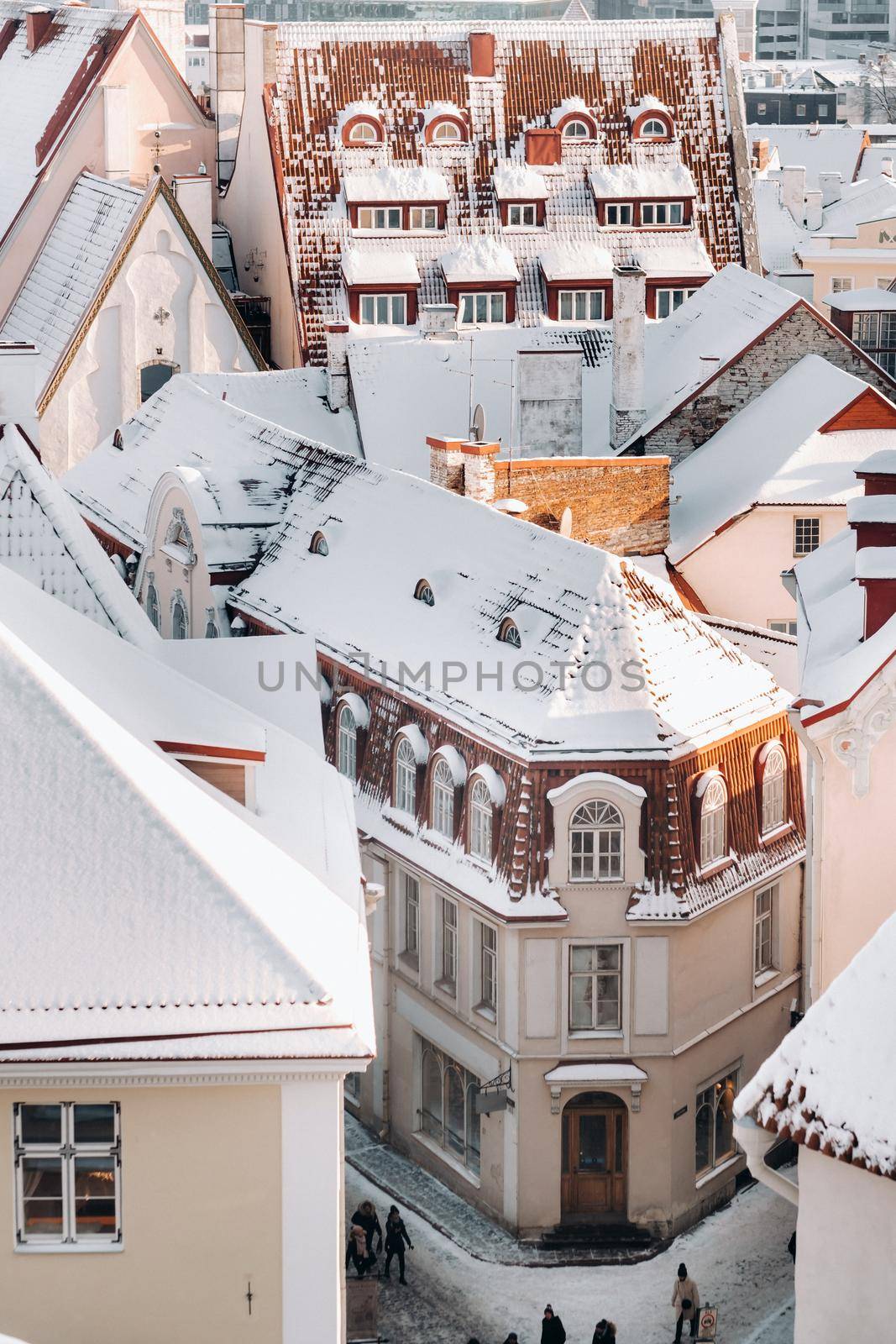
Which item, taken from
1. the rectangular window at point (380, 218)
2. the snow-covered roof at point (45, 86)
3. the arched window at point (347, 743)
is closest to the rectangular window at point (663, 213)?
the rectangular window at point (380, 218)

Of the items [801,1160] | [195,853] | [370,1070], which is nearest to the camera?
[801,1160]

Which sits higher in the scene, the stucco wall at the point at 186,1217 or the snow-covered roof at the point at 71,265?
the snow-covered roof at the point at 71,265

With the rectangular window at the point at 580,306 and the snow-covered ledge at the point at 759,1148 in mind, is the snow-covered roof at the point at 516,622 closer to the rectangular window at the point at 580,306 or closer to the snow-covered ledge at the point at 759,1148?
the snow-covered ledge at the point at 759,1148

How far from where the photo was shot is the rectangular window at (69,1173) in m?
28.3

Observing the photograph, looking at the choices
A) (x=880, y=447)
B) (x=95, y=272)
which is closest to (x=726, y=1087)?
(x=880, y=447)

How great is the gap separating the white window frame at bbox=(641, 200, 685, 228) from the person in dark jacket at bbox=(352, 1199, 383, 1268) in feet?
151

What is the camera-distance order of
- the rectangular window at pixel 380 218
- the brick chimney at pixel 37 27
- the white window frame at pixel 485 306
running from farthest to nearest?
1. the brick chimney at pixel 37 27
2. the rectangular window at pixel 380 218
3. the white window frame at pixel 485 306

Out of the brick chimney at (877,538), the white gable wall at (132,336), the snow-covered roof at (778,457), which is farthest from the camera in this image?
the white gable wall at (132,336)

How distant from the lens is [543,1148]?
Result: 48.2m

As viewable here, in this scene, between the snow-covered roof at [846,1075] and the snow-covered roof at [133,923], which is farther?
the snow-covered roof at [133,923]

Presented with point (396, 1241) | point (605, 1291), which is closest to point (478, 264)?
point (396, 1241)

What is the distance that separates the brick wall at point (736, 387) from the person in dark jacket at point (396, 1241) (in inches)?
1043

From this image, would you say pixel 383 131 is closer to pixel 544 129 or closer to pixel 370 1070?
pixel 544 129

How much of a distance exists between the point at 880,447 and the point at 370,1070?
2110cm
